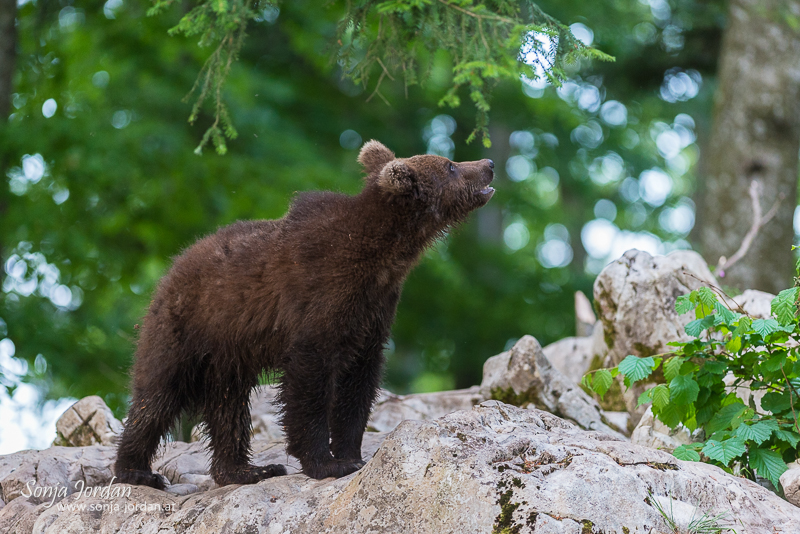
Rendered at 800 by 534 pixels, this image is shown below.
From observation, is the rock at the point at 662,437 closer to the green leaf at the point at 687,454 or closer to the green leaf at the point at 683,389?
the green leaf at the point at 683,389

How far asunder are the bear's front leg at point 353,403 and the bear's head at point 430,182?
909 mm

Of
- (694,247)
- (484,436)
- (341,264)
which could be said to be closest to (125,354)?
(341,264)

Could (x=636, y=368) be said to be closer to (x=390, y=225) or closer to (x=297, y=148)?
(x=390, y=225)

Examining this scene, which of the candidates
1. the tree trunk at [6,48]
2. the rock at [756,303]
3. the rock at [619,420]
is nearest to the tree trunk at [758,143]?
the rock at [756,303]

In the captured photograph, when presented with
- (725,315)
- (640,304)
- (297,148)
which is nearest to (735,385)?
(725,315)

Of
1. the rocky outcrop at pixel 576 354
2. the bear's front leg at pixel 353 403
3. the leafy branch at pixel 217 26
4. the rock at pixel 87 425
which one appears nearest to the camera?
the bear's front leg at pixel 353 403

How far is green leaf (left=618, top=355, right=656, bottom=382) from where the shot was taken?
385 centimetres

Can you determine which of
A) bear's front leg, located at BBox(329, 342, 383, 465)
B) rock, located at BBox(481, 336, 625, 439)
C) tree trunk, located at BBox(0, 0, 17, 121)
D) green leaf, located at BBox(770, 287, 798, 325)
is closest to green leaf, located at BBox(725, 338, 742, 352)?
green leaf, located at BBox(770, 287, 798, 325)

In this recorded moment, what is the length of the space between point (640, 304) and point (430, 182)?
250 cm

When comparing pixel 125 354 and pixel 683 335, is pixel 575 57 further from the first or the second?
pixel 125 354

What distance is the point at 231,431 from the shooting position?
459 centimetres

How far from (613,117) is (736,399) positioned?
14.5m

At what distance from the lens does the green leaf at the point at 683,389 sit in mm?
4090

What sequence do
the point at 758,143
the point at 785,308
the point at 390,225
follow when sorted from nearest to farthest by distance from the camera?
1. the point at 785,308
2. the point at 390,225
3. the point at 758,143
